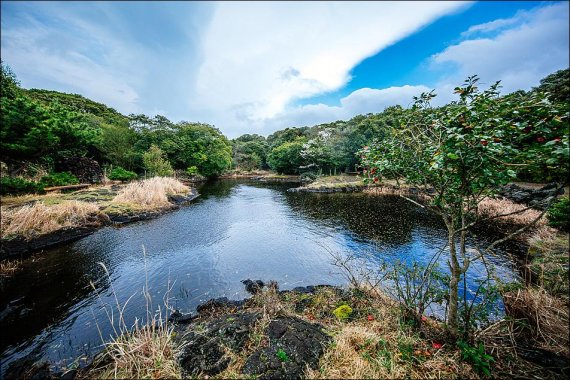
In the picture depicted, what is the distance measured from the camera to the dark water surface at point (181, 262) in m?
6.09

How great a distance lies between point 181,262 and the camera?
1007 cm

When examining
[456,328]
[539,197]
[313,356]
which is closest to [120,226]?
[313,356]

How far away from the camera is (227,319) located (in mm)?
5328

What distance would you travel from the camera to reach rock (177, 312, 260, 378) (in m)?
3.86

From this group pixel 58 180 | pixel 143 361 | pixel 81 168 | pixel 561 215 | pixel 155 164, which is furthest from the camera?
pixel 155 164

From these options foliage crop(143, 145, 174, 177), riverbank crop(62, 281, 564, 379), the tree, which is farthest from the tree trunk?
foliage crop(143, 145, 174, 177)

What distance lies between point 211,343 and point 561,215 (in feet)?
53.1

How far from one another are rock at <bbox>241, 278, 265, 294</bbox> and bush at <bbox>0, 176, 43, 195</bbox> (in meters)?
16.5

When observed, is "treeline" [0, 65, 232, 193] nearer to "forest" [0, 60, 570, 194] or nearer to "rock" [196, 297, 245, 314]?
"forest" [0, 60, 570, 194]

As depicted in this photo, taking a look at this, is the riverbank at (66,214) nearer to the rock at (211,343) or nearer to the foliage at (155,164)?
the rock at (211,343)

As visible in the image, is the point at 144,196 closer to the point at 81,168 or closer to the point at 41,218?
the point at 41,218

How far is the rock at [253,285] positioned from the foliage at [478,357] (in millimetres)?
5400

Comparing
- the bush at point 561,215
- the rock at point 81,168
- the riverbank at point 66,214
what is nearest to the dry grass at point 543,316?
the bush at point 561,215

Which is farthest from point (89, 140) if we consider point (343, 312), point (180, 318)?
point (343, 312)
